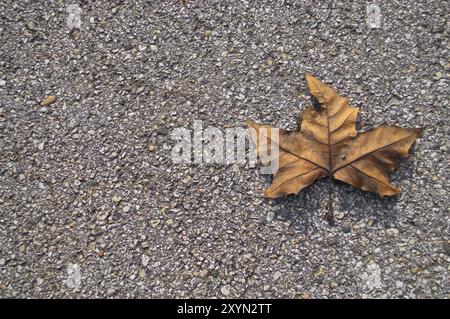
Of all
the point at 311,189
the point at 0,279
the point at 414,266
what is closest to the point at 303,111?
the point at 311,189

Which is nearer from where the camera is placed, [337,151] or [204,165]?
[337,151]

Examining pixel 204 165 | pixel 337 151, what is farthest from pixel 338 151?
pixel 204 165

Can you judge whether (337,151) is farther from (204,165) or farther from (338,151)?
(204,165)

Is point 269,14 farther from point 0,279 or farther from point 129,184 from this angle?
point 0,279
